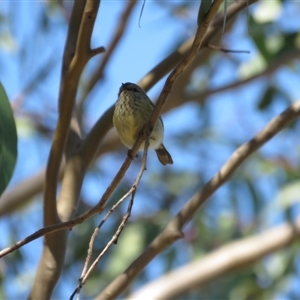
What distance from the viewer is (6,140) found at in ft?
6.63

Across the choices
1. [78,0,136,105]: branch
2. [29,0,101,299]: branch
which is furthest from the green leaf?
[78,0,136,105]: branch

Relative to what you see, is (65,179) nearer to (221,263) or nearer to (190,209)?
(190,209)

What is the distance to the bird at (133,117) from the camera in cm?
247

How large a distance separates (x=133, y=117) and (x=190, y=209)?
433 mm

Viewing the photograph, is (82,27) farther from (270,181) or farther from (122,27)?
(270,181)

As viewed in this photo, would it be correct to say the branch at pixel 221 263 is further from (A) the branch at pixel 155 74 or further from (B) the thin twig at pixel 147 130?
(B) the thin twig at pixel 147 130

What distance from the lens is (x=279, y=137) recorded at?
16.9 ft

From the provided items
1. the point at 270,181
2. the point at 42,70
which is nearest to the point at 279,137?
the point at 270,181

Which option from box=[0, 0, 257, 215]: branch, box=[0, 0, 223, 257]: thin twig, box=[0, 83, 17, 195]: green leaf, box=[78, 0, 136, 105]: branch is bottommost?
box=[0, 0, 223, 257]: thin twig

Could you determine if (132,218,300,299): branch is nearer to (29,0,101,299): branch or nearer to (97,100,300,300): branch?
(97,100,300,300): branch

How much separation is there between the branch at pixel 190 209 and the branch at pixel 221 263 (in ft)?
3.97

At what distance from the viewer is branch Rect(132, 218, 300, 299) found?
3.44 m

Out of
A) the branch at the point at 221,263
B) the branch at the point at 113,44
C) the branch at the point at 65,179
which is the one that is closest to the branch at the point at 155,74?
the branch at the point at 65,179

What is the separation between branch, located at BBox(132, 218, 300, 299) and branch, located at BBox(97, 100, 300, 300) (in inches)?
47.6
